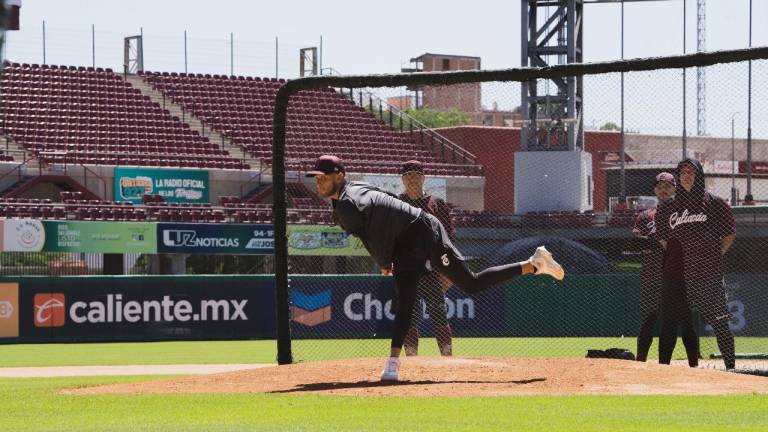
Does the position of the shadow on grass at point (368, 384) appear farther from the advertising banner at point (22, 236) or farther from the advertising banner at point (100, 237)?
the advertising banner at point (100, 237)

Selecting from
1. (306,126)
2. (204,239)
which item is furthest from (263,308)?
(204,239)

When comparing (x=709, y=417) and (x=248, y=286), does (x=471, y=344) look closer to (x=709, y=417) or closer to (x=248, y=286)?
(x=248, y=286)

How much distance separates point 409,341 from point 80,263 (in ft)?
54.1

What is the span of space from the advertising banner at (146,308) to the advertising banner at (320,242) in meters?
0.88

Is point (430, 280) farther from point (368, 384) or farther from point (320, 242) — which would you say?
point (320, 242)

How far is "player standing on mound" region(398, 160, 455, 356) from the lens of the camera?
1285 centimetres

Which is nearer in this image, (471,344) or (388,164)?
(471,344)

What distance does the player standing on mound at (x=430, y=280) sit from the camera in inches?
506

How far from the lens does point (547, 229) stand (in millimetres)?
18344

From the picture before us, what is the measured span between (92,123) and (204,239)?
10.4m

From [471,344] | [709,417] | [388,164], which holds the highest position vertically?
[388,164]

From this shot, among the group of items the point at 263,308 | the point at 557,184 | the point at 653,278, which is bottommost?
the point at 263,308

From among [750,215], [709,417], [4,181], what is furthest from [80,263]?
[709,417]

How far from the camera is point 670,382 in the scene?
9609 mm
